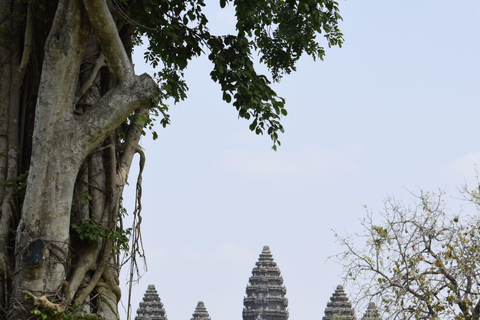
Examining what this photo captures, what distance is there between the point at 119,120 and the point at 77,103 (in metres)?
0.73

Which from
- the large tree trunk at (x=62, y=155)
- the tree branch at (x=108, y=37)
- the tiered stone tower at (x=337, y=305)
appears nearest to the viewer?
the large tree trunk at (x=62, y=155)

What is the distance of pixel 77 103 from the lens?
6.43 m

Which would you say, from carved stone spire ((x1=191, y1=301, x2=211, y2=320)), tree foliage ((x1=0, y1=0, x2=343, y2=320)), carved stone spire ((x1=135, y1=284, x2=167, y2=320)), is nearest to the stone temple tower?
carved stone spire ((x1=191, y1=301, x2=211, y2=320))

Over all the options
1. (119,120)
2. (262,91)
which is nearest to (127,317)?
(119,120)

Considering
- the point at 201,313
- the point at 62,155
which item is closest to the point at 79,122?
the point at 62,155

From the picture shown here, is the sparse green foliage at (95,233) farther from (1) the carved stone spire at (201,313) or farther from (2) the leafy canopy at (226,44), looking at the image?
(1) the carved stone spire at (201,313)

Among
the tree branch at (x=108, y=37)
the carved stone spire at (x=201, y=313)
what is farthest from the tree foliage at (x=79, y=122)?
the carved stone spire at (x=201, y=313)

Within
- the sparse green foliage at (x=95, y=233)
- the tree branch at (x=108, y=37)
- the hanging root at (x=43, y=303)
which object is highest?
the tree branch at (x=108, y=37)

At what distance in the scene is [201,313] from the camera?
31141mm

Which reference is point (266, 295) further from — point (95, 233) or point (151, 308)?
point (95, 233)

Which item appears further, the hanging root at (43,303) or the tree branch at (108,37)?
the tree branch at (108,37)

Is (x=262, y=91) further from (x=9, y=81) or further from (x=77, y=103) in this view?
(x=9, y=81)

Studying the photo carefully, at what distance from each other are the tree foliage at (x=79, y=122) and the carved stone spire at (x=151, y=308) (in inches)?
988

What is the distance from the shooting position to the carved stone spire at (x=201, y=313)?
3098 centimetres
